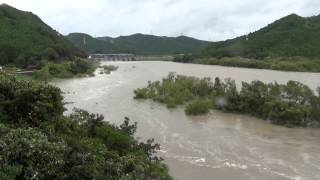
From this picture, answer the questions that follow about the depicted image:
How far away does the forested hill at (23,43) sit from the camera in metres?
77.6

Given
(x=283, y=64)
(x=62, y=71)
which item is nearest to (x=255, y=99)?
(x=62, y=71)

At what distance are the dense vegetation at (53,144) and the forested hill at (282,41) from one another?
271ft

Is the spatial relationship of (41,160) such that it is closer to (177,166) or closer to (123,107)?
(177,166)

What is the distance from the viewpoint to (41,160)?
9.65 meters

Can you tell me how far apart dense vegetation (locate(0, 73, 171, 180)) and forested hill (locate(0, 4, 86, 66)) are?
6359 cm

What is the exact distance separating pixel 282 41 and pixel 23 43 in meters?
53.9

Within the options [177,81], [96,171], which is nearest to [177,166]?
[96,171]

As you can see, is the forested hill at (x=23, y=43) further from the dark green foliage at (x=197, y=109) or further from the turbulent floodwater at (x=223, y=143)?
the dark green foliage at (x=197, y=109)

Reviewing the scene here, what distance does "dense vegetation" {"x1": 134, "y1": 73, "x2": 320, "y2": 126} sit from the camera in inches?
1164

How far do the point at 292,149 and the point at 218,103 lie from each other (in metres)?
12.7

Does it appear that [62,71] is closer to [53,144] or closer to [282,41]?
[282,41]

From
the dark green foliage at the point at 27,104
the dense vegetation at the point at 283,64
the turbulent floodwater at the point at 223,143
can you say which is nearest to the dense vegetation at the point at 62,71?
the turbulent floodwater at the point at 223,143

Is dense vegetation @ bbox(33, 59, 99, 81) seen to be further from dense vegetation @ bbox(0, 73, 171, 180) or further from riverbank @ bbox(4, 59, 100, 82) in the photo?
dense vegetation @ bbox(0, 73, 171, 180)

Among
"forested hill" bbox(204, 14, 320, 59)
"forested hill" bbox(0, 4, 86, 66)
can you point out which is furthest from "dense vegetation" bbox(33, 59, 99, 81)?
"forested hill" bbox(204, 14, 320, 59)
